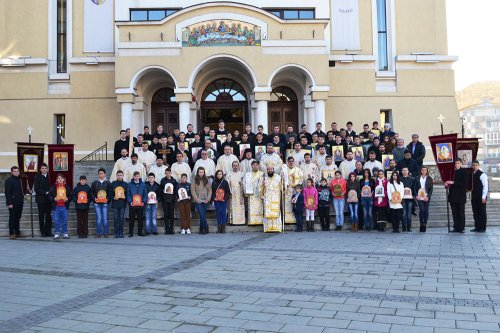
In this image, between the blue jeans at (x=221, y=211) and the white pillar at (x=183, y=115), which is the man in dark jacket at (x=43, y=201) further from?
the white pillar at (x=183, y=115)

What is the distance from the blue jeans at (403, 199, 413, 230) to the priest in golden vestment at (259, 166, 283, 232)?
11.3ft

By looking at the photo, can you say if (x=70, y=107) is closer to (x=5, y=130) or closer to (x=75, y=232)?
(x=5, y=130)

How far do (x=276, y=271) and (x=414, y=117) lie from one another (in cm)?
1741

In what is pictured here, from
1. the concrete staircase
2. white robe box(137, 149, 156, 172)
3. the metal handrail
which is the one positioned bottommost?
the concrete staircase

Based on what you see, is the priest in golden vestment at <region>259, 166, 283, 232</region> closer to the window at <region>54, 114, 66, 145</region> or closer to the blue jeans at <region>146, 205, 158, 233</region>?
the blue jeans at <region>146, 205, 158, 233</region>

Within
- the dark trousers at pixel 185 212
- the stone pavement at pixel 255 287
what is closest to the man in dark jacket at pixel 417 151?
the stone pavement at pixel 255 287

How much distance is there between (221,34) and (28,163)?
994 centimetres

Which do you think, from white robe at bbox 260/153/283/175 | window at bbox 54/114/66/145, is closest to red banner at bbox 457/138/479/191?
white robe at bbox 260/153/283/175

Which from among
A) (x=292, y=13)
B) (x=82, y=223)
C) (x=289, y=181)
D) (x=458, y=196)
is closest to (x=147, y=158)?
(x=82, y=223)

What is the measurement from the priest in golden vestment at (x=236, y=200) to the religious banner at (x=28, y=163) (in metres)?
5.69

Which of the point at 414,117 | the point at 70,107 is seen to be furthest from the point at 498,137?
the point at 70,107

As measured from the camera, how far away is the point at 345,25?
22969 mm

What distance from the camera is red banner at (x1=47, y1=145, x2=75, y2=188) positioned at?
13984mm

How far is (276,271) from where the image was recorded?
7.68 metres
